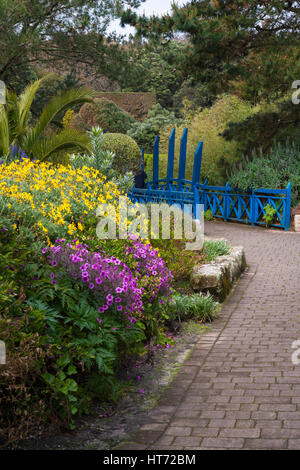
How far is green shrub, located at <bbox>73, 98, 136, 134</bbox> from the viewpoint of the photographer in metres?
24.1

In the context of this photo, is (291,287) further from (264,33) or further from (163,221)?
(264,33)

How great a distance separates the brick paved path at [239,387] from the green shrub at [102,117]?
17507mm

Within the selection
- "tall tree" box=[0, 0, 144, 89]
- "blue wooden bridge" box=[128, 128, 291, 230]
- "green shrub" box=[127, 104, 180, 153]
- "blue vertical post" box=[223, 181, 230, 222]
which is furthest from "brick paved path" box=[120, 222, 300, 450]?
"green shrub" box=[127, 104, 180, 153]

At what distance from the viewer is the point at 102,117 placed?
81.6 ft

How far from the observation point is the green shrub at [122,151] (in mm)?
15516

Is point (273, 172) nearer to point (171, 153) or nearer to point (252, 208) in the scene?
point (252, 208)

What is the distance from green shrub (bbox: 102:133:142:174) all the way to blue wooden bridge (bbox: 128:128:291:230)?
2.31 ft

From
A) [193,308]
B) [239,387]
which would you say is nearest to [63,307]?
[239,387]

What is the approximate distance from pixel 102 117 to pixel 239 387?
21.5 m

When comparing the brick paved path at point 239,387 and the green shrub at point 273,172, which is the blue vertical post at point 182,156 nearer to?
the green shrub at point 273,172

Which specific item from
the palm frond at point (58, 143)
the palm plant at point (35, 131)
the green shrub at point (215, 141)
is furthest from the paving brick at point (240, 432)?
the green shrub at point (215, 141)

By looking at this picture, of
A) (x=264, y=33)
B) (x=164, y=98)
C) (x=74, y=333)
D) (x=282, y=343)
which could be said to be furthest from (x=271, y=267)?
(x=164, y=98)

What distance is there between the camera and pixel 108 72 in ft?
63.3

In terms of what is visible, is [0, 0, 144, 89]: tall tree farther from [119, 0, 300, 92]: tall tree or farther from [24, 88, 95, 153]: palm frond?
[24, 88, 95, 153]: palm frond
